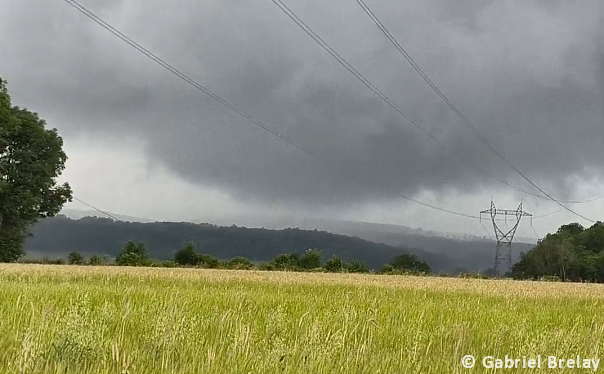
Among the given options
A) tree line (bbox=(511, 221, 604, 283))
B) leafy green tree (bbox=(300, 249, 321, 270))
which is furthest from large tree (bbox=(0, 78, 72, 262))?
tree line (bbox=(511, 221, 604, 283))

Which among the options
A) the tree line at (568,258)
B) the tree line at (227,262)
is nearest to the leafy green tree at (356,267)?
the tree line at (227,262)

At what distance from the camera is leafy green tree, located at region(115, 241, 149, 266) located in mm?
61500

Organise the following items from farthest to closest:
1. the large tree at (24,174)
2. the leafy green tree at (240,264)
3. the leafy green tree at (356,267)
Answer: the leafy green tree at (356,267)
the leafy green tree at (240,264)
the large tree at (24,174)

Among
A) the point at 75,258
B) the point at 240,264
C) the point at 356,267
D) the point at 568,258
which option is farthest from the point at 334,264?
the point at 568,258

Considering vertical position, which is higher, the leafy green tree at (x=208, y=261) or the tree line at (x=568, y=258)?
the tree line at (x=568, y=258)

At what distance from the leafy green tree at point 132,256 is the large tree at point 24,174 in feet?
Answer: 30.7

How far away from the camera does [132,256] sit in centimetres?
6300

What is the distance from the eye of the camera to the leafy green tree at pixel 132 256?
6150 centimetres

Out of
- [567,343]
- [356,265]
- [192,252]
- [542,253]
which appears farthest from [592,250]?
[567,343]

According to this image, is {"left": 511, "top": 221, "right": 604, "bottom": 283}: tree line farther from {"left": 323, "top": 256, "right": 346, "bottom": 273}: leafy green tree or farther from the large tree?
the large tree

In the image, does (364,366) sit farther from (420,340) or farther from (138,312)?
(138,312)

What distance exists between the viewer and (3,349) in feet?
12.6

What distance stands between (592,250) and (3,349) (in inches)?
5797

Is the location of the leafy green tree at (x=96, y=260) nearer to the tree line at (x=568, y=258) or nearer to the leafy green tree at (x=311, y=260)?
the leafy green tree at (x=311, y=260)
